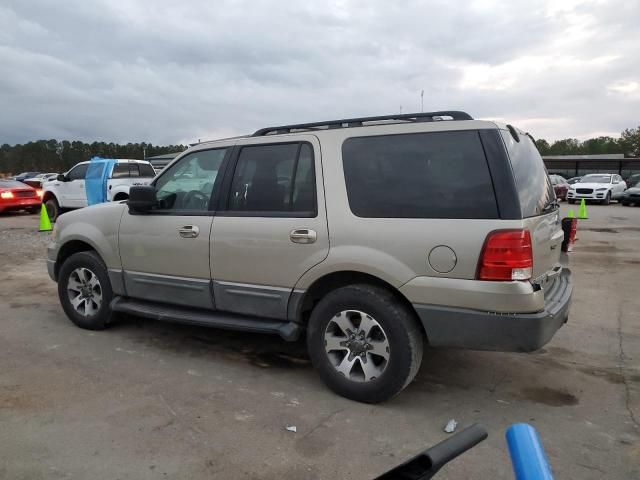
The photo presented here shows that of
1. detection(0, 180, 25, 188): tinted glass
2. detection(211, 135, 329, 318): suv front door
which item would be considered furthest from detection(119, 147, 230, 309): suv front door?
detection(0, 180, 25, 188): tinted glass

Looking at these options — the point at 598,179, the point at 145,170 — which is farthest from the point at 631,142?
the point at 145,170

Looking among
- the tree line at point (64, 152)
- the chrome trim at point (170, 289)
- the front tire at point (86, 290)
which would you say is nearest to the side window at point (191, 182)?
the chrome trim at point (170, 289)

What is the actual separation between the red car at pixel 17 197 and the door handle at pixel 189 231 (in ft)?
49.2

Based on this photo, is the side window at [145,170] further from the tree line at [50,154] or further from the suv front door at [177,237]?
A: the tree line at [50,154]

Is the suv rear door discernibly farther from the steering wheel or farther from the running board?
the steering wheel

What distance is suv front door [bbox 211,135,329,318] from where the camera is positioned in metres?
3.61

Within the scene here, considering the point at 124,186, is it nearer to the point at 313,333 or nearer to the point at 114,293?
the point at 114,293

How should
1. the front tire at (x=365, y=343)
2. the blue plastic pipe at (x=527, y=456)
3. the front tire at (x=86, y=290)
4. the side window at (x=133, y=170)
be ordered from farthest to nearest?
the side window at (x=133, y=170) < the front tire at (x=86, y=290) < the front tire at (x=365, y=343) < the blue plastic pipe at (x=527, y=456)

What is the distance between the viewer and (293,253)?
3.63 metres

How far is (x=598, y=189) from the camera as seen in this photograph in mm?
25359

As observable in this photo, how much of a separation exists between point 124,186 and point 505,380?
1240 centimetres

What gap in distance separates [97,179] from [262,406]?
41.1 ft

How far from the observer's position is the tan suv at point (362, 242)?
9.91ft

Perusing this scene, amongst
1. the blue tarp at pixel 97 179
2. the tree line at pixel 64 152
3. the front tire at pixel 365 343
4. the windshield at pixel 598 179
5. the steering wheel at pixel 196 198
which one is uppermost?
the tree line at pixel 64 152
